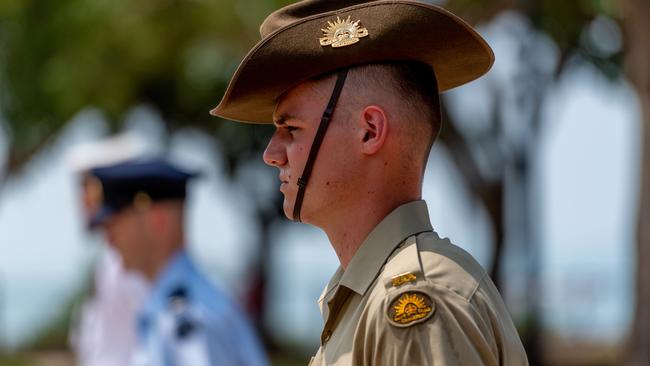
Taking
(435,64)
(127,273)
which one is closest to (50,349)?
(127,273)

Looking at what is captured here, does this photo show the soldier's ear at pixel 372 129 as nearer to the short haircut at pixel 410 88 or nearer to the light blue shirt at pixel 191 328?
the short haircut at pixel 410 88

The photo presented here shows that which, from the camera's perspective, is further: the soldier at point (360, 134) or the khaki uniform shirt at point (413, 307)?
the soldier at point (360, 134)

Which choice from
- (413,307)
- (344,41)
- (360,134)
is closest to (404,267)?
(413,307)

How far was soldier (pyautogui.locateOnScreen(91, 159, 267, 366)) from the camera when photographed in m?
5.38

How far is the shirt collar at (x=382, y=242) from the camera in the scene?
2.71 meters

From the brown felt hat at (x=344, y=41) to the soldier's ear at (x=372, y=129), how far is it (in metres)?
0.11

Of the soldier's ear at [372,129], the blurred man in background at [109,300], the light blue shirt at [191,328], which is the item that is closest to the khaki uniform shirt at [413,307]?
the soldier's ear at [372,129]

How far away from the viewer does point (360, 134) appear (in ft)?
8.97

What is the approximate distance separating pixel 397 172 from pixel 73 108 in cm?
1434

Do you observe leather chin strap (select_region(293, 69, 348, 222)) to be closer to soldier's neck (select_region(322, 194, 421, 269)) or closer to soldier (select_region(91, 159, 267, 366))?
soldier's neck (select_region(322, 194, 421, 269))

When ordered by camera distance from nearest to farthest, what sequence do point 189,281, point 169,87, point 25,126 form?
point 189,281 → point 25,126 → point 169,87

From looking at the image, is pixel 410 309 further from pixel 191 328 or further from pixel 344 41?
pixel 191 328

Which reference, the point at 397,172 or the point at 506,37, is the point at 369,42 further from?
the point at 506,37

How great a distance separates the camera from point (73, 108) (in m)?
16.7
